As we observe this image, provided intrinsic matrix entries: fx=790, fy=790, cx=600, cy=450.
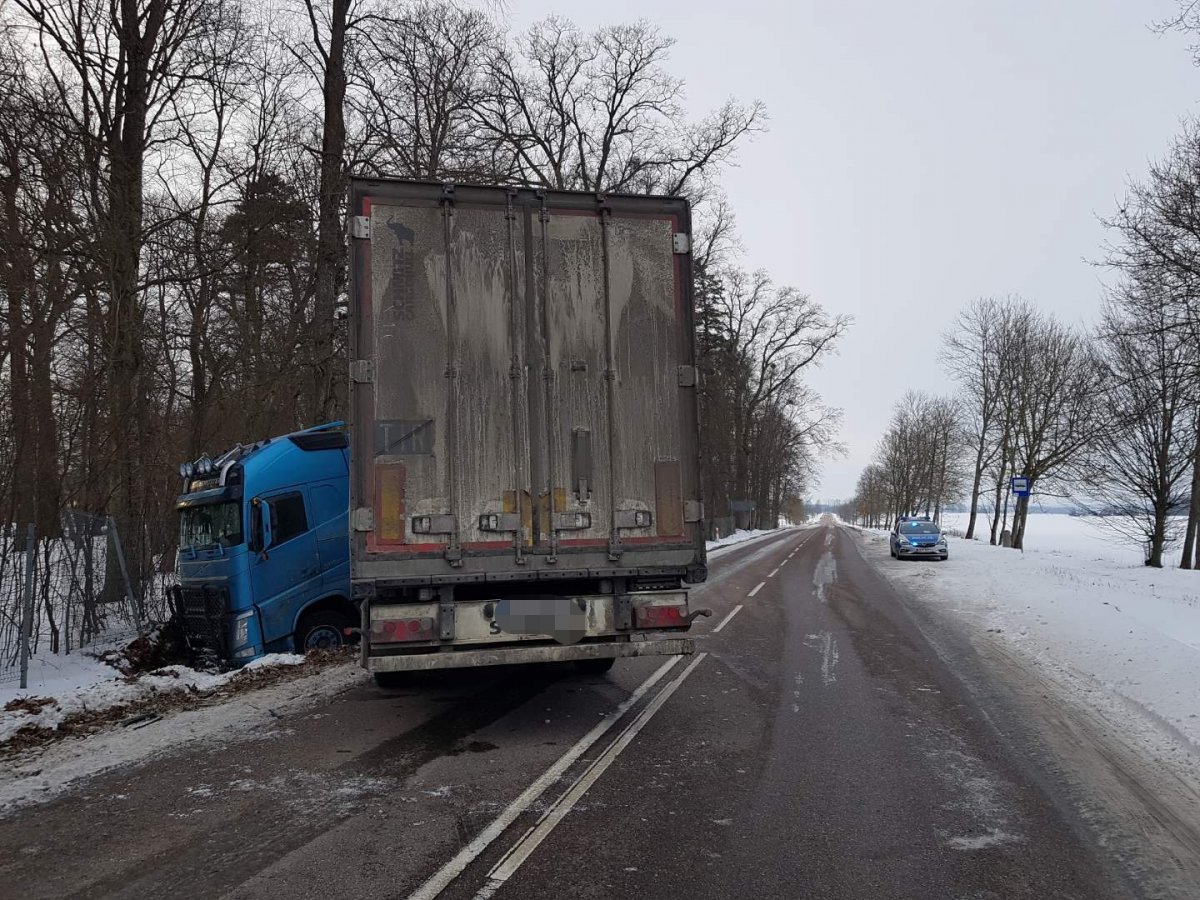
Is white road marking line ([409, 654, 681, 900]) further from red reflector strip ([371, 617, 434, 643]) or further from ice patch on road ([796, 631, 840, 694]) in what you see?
ice patch on road ([796, 631, 840, 694])

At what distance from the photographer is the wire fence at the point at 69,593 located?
8.87m

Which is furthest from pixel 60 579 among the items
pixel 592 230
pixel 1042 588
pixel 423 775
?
pixel 1042 588

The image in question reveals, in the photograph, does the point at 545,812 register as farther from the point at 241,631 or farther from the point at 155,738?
the point at 241,631

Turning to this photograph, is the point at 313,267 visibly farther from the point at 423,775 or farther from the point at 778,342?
the point at 778,342

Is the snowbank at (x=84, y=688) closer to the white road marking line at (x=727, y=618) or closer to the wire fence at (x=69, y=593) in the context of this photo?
the wire fence at (x=69, y=593)

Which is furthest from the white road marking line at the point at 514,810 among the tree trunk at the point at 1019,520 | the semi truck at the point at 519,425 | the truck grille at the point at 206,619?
the tree trunk at the point at 1019,520

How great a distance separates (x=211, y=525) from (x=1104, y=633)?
11287 mm

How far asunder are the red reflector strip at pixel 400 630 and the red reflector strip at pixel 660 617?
1587 millimetres

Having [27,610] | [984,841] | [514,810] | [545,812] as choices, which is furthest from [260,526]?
[984,841]

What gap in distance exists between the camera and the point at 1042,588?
16625 millimetres

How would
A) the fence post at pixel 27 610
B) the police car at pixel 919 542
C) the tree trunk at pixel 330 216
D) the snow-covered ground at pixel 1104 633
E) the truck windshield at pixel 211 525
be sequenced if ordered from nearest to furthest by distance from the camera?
the snow-covered ground at pixel 1104 633 < the fence post at pixel 27 610 < the truck windshield at pixel 211 525 < the tree trunk at pixel 330 216 < the police car at pixel 919 542

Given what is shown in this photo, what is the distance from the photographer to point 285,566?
9211mm

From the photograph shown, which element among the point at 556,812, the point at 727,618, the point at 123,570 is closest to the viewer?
the point at 556,812

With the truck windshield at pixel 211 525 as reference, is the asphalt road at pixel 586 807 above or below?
below
